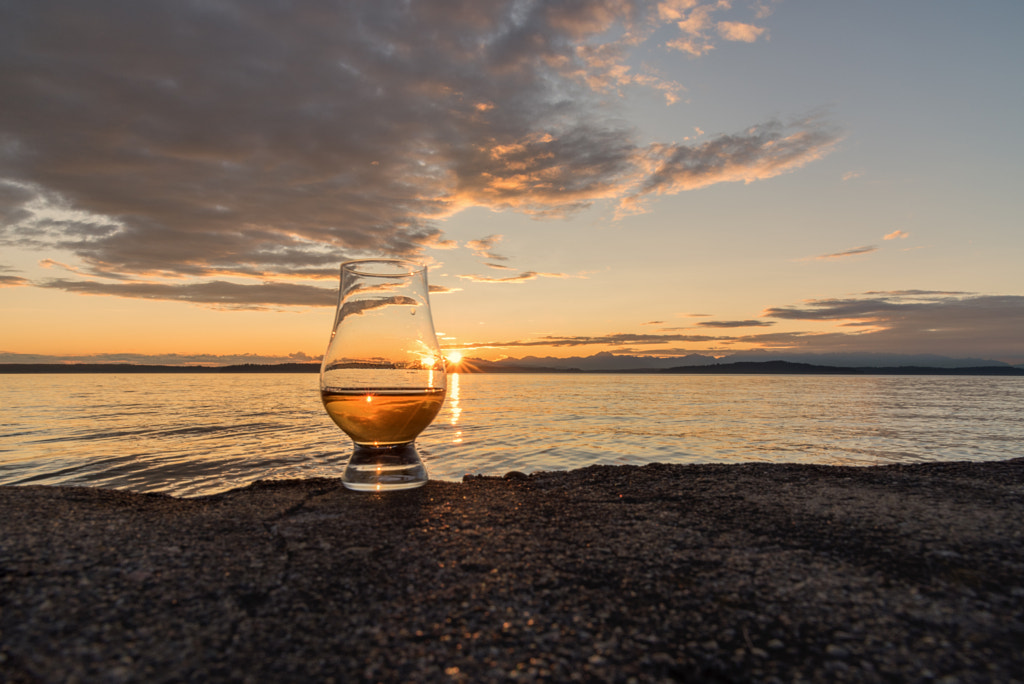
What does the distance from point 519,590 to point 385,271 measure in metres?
2.47

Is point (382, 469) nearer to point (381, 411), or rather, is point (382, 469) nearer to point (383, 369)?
point (381, 411)

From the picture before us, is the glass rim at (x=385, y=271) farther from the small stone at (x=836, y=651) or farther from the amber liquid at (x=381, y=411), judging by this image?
the small stone at (x=836, y=651)

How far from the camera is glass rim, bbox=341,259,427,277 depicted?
3.72m

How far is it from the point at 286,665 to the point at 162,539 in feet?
4.96

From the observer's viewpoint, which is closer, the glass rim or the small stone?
the small stone

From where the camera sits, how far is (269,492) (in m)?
3.84

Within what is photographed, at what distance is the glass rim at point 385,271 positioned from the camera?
12.2 ft

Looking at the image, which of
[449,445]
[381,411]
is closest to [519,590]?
[381,411]

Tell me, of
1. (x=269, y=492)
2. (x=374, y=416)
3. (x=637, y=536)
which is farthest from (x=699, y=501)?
(x=269, y=492)

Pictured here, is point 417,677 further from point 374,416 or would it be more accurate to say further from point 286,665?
point 374,416

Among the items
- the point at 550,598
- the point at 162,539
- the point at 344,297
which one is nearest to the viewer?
the point at 550,598

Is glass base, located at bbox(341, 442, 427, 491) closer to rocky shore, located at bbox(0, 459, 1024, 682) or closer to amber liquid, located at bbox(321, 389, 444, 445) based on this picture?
amber liquid, located at bbox(321, 389, 444, 445)

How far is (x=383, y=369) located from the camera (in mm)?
3641

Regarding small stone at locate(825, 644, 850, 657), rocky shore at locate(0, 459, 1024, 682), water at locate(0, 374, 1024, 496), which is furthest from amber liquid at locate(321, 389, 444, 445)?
water at locate(0, 374, 1024, 496)
